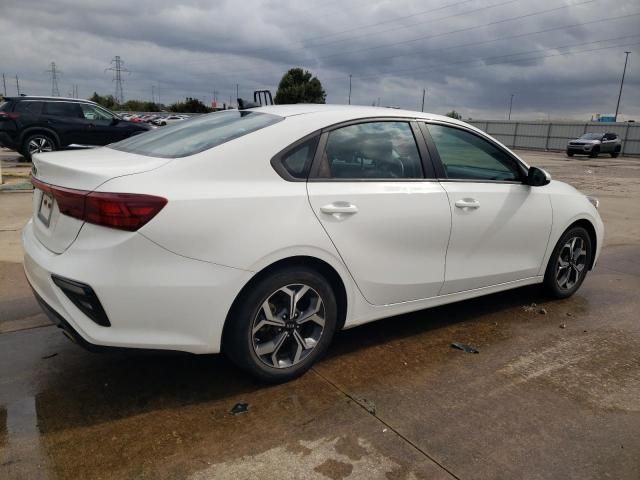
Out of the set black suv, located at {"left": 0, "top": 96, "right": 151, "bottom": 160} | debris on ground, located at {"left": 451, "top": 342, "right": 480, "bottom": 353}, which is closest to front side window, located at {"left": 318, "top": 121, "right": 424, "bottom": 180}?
debris on ground, located at {"left": 451, "top": 342, "right": 480, "bottom": 353}

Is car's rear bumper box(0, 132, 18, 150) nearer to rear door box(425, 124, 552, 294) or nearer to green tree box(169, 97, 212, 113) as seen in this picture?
rear door box(425, 124, 552, 294)

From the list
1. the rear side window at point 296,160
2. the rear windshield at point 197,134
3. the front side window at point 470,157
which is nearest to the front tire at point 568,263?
the front side window at point 470,157

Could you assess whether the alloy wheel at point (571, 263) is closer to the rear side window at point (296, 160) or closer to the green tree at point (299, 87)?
the rear side window at point (296, 160)

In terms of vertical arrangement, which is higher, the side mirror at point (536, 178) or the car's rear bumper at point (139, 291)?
the side mirror at point (536, 178)

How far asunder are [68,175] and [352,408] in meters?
1.92

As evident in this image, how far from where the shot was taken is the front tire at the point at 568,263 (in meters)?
4.57

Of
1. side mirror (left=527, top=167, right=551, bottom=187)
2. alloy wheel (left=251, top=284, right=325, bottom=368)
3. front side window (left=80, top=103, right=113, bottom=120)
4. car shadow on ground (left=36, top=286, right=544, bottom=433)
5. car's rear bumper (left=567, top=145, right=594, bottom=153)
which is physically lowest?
car shadow on ground (left=36, top=286, right=544, bottom=433)

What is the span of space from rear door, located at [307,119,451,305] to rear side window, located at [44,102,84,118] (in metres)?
12.5

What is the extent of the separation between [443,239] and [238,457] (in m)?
1.94

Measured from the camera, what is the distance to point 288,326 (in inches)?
119

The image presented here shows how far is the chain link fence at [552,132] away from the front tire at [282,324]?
1733 inches

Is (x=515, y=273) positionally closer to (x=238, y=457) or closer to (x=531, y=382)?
(x=531, y=382)

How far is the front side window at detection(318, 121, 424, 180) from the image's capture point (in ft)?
Answer: 10.5

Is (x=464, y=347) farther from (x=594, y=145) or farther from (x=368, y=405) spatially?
(x=594, y=145)
